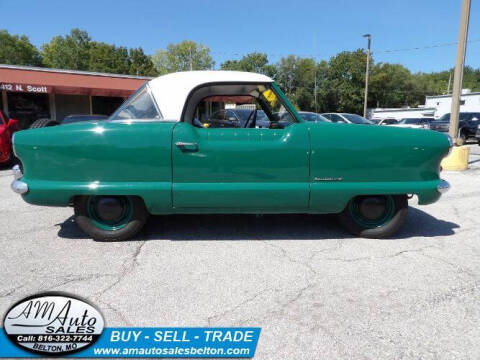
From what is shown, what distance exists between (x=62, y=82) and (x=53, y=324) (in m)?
16.2

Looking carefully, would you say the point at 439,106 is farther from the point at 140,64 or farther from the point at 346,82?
the point at 140,64

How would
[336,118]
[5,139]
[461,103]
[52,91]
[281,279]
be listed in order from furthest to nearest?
[461,103], [336,118], [52,91], [5,139], [281,279]

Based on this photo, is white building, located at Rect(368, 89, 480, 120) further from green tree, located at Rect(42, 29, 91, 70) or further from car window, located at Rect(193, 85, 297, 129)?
green tree, located at Rect(42, 29, 91, 70)

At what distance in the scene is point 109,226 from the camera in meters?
3.42

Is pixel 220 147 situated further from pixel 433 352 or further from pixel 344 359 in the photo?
pixel 433 352

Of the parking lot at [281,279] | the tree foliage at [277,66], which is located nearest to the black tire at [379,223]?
the parking lot at [281,279]

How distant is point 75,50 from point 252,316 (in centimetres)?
6945

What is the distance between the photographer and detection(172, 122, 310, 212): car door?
308 cm

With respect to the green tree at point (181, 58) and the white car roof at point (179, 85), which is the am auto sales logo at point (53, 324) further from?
the green tree at point (181, 58)

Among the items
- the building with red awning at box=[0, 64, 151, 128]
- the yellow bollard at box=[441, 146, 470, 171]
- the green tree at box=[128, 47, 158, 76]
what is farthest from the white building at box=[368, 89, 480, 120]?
the green tree at box=[128, 47, 158, 76]

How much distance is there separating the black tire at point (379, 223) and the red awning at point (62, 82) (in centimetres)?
1473

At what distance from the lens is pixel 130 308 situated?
2.23 meters

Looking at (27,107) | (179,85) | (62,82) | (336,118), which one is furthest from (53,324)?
(27,107)

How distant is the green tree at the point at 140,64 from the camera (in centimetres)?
5722
